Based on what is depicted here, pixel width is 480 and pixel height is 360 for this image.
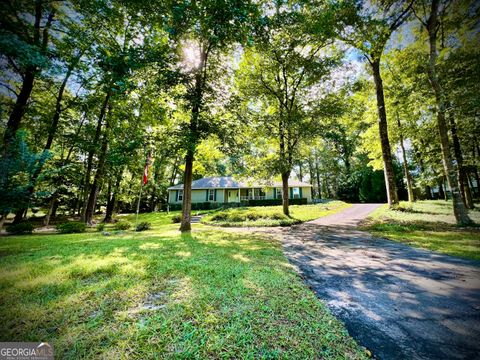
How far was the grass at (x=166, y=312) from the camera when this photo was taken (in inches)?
72.4

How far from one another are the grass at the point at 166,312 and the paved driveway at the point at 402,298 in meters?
0.36

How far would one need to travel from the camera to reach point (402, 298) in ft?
9.42

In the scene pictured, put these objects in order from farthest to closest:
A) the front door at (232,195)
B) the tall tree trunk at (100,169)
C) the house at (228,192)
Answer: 1. the front door at (232,195)
2. the house at (228,192)
3. the tall tree trunk at (100,169)

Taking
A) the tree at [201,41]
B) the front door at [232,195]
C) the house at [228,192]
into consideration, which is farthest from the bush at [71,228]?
the front door at [232,195]

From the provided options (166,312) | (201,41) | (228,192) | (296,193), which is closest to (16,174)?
(166,312)

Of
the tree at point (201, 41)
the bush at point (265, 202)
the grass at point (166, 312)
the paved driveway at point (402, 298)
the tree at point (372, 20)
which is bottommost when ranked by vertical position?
the paved driveway at point (402, 298)

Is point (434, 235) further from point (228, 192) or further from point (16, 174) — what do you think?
point (228, 192)

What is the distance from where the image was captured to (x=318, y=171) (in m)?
43.8

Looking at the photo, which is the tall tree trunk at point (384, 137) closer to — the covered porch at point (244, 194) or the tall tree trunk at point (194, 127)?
the tall tree trunk at point (194, 127)

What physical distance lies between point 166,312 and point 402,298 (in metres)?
3.48

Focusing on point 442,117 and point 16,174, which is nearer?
point 16,174

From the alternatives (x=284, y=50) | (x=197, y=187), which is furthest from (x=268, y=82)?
(x=197, y=187)

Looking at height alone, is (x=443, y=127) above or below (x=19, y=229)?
above

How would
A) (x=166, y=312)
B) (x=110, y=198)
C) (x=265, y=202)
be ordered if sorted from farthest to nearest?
(x=265, y=202)
(x=110, y=198)
(x=166, y=312)
